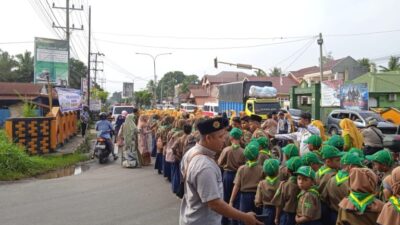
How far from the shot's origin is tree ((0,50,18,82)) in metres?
68.7

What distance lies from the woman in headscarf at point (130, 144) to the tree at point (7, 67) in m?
61.8

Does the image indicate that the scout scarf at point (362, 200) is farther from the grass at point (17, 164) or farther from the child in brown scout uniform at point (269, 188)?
the grass at point (17, 164)

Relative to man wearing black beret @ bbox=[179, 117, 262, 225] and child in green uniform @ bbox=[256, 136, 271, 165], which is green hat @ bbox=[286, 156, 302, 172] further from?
man wearing black beret @ bbox=[179, 117, 262, 225]

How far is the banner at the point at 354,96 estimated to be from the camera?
24.2 m

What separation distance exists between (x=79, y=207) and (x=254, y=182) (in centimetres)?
397

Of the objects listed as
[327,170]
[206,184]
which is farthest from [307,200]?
[206,184]

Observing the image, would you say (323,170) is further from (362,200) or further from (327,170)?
(362,200)

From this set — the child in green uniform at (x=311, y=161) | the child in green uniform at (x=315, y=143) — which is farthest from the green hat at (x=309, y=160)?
the child in green uniform at (x=315, y=143)

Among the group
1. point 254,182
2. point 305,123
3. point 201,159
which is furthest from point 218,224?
point 305,123

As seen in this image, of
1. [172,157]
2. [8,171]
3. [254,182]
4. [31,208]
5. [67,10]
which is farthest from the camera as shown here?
[67,10]

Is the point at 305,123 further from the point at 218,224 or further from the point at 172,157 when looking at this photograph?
the point at 218,224

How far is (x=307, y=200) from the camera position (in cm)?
456

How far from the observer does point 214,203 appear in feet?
10.6

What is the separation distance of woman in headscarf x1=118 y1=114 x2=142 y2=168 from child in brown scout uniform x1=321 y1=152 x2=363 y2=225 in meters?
9.11
